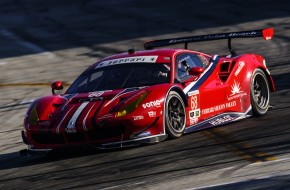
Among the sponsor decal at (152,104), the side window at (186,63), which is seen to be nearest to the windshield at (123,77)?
the side window at (186,63)

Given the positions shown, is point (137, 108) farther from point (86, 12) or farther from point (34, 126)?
point (86, 12)

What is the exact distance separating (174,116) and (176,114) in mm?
47

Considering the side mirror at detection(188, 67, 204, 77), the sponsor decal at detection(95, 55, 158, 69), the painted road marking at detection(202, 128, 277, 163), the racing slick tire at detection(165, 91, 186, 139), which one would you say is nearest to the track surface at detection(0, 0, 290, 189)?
the painted road marking at detection(202, 128, 277, 163)

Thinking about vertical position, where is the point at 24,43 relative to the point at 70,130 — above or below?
above

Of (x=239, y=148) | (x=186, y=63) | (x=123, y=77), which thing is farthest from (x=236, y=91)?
(x=239, y=148)

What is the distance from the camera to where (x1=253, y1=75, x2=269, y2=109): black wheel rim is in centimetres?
1216

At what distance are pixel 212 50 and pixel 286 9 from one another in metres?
5.41

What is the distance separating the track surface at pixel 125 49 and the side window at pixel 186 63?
2.72ft

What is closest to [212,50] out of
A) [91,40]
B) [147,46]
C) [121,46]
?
[121,46]

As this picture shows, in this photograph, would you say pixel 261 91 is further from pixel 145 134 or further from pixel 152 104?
pixel 145 134

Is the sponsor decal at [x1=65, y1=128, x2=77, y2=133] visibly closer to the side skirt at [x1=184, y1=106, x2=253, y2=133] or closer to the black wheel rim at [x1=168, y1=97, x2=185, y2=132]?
the black wheel rim at [x1=168, y1=97, x2=185, y2=132]

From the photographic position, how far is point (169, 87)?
1025 cm

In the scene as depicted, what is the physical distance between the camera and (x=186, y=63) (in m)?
11.4

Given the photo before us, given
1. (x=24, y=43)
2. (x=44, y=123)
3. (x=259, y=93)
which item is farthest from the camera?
(x=24, y=43)
